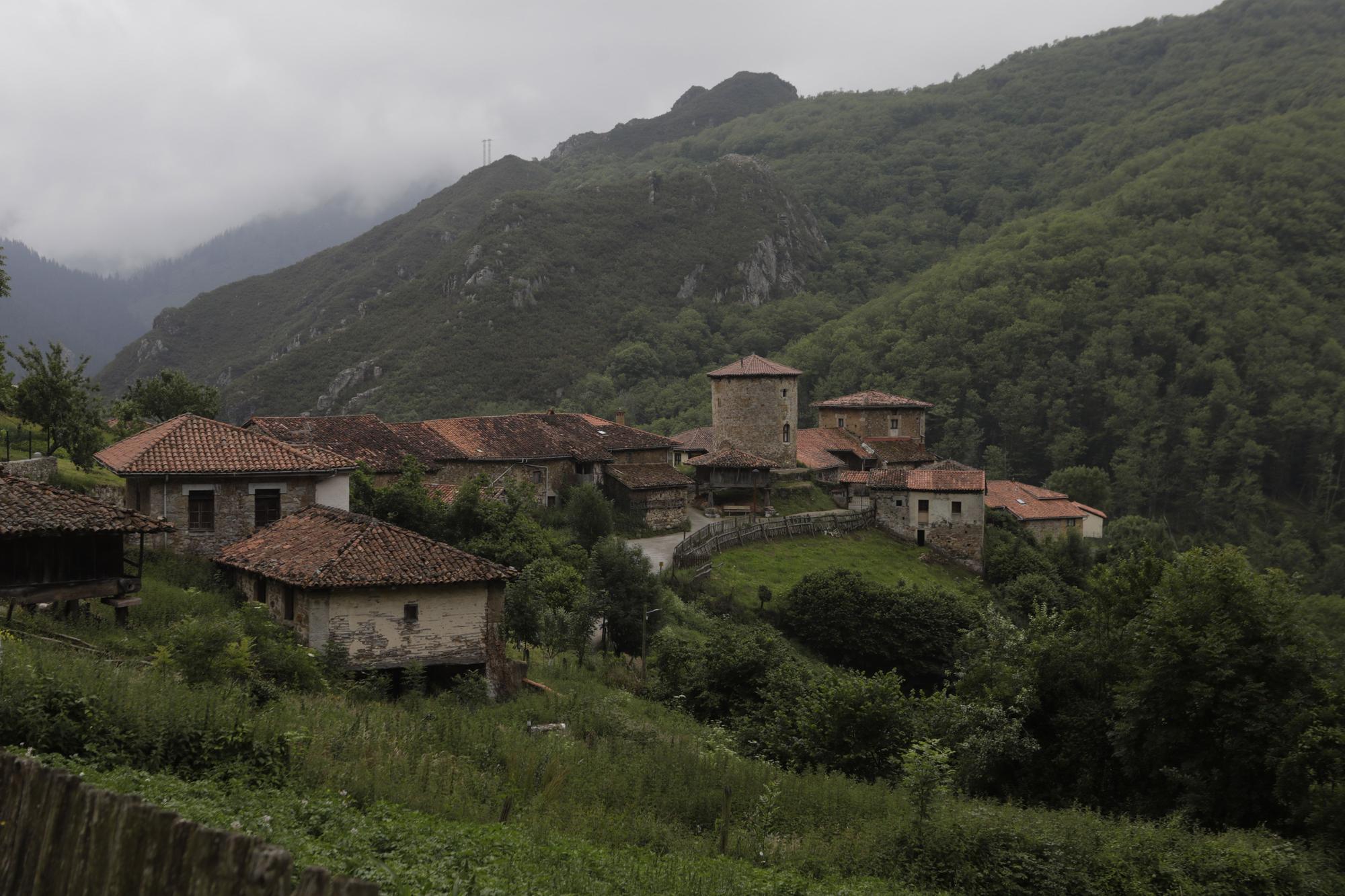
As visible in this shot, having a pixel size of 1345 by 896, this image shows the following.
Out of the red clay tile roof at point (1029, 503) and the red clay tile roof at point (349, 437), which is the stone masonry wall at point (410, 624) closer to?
the red clay tile roof at point (349, 437)

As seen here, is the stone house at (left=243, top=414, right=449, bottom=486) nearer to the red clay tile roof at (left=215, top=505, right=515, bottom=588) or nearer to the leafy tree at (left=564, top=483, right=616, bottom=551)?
the leafy tree at (left=564, top=483, right=616, bottom=551)

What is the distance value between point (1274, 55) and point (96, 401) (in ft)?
529

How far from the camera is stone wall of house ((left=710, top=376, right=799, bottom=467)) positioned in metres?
47.2

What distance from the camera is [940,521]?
4206cm

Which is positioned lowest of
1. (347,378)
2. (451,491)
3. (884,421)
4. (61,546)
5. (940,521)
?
(940,521)

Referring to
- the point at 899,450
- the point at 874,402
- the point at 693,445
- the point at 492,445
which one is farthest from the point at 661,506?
the point at 874,402

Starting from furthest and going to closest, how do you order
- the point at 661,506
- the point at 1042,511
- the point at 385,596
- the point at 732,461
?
the point at 1042,511
the point at 732,461
the point at 661,506
the point at 385,596

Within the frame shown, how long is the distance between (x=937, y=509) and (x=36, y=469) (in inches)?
1319

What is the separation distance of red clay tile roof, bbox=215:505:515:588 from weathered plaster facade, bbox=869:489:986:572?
28.0m

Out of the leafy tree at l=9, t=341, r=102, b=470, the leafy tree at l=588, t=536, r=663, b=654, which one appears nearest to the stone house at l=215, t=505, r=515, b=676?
the leafy tree at l=588, t=536, r=663, b=654

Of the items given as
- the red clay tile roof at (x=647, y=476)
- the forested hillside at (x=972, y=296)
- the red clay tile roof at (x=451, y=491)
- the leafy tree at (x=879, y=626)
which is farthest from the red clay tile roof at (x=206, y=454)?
the forested hillside at (x=972, y=296)

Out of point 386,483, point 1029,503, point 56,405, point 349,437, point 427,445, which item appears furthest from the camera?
point 1029,503

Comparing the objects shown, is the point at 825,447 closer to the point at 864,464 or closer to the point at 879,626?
the point at 864,464

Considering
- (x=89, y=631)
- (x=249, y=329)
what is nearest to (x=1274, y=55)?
(x=249, y=329)
